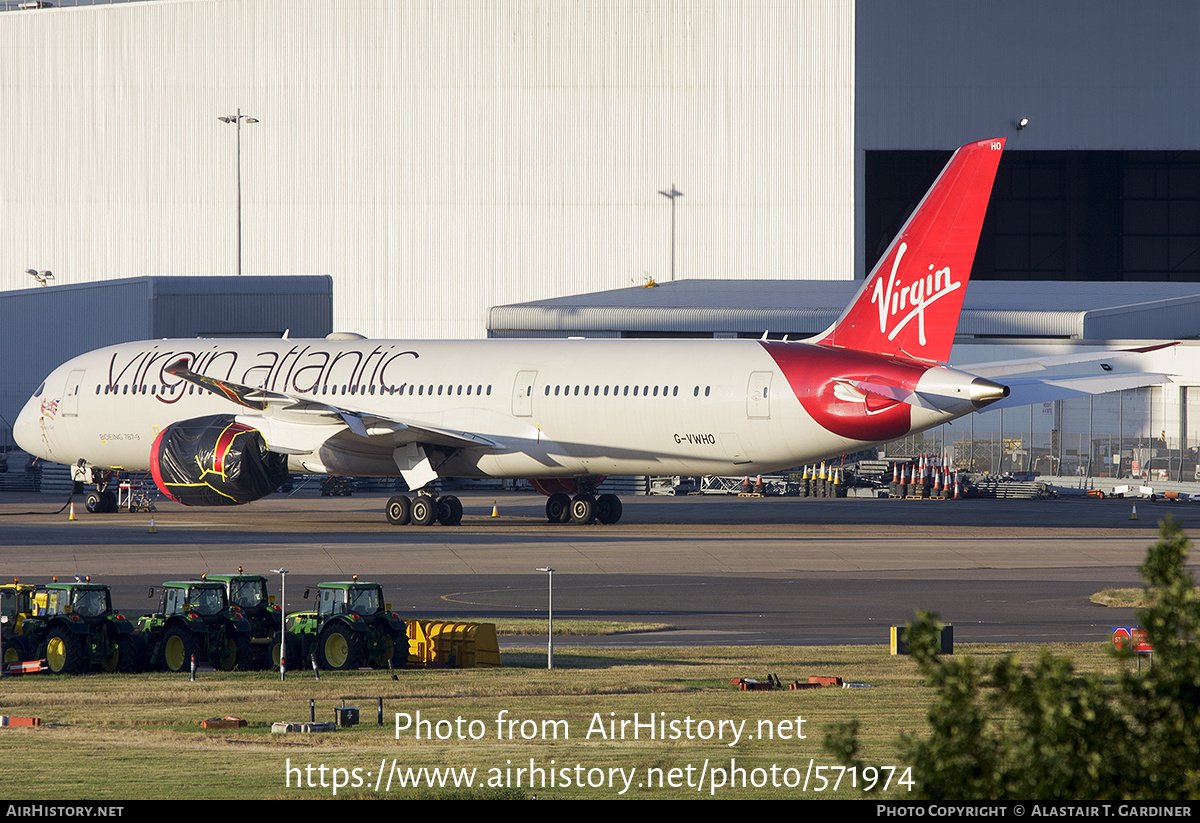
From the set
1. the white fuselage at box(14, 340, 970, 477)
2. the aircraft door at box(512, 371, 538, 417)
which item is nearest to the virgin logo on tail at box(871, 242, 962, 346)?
the white fuselage at box(14, 340, 970, 477)

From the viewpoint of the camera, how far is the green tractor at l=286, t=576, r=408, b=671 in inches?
690

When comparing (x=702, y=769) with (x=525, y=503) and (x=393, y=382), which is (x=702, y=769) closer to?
(x=393, y=382)

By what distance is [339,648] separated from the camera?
17.6 meters

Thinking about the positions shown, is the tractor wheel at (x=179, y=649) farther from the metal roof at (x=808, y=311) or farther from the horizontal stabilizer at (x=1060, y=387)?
the metal roof at (x=808, y=311)

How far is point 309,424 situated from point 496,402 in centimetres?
447

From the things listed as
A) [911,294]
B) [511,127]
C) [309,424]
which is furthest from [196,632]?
[511,127]

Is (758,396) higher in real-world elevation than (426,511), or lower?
higher

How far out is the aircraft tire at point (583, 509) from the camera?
3953 centimetres

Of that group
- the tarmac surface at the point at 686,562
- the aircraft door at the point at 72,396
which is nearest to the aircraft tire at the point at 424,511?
the tarmac surface at the point at 686,562

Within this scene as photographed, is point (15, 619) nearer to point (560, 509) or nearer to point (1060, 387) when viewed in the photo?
point (560, 509)

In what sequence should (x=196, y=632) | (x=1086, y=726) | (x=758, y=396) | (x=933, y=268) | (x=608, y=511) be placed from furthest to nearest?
1. (x=608, y=511)
2. (x=758, y=396)
3. (x=933, y=268)
4. (x=196, y=632)
5. (x=1086, y=726)

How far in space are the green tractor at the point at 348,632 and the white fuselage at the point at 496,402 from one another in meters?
17.7

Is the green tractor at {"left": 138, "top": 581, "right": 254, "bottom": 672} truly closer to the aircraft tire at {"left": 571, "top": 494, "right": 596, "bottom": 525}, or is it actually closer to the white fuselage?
the white fuselage

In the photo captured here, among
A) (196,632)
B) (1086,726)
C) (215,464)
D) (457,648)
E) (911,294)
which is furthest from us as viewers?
(215,464)
